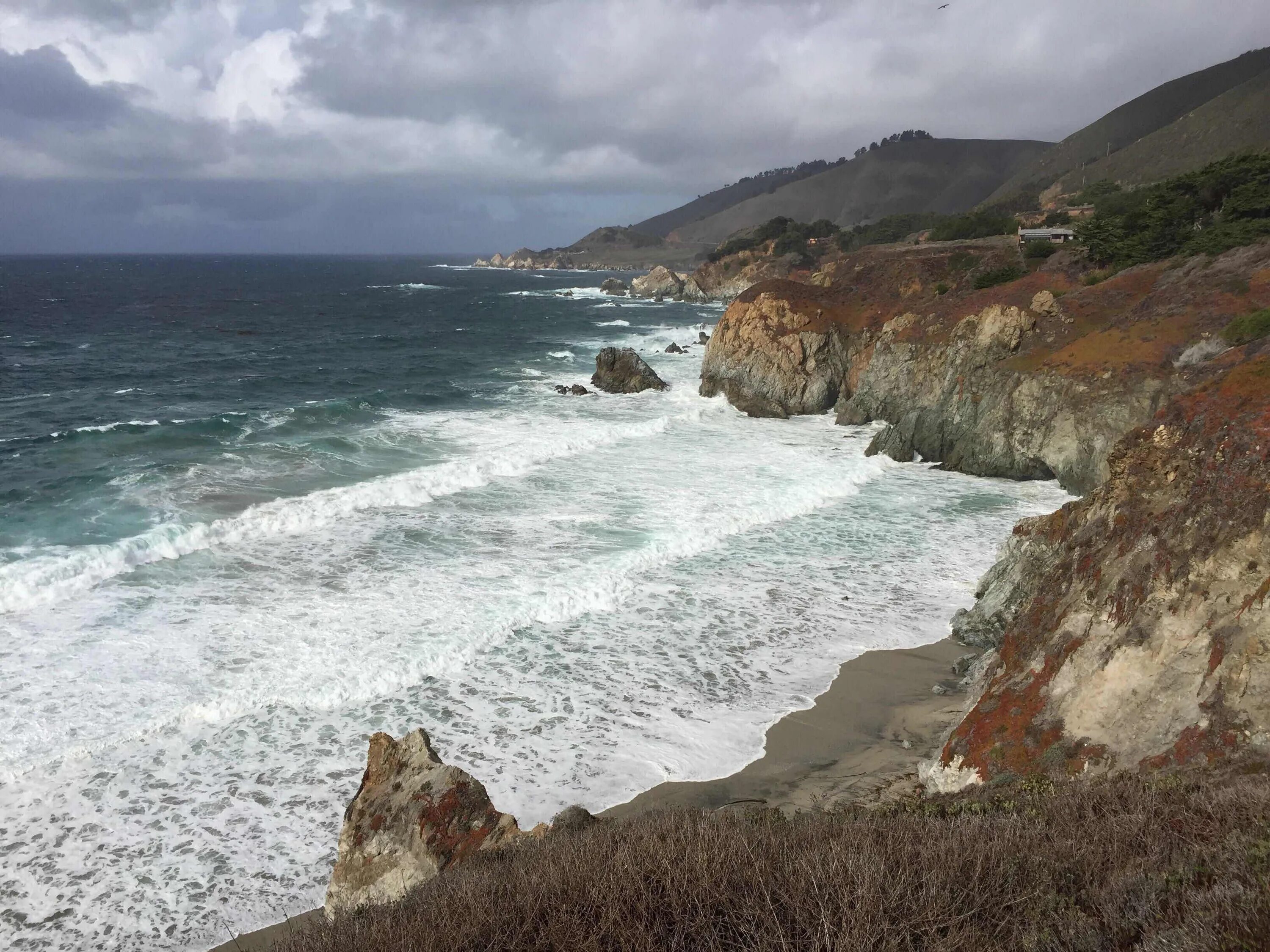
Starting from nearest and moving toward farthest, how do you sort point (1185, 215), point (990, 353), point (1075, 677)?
point (1075, 677) < point (990, 353) < point (1185, 215)

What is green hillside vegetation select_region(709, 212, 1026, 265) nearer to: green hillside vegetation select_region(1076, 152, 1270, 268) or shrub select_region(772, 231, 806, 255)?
shrub select_region(772, 231, 806, 255)

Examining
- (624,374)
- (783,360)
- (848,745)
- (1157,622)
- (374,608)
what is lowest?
(848,745)

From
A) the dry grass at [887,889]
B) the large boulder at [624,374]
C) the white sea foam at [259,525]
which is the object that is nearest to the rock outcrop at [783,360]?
the large boulder at [624,374]

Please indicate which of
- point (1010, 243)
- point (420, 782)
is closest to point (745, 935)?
point (420, 782)

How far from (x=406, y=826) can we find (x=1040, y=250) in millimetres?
45673

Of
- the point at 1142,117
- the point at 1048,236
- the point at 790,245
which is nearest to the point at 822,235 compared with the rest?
the point at 790,245

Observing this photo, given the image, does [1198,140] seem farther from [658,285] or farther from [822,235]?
[658,285]

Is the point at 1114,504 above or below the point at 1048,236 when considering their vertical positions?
below

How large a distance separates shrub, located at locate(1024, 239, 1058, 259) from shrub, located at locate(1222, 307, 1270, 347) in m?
20.7

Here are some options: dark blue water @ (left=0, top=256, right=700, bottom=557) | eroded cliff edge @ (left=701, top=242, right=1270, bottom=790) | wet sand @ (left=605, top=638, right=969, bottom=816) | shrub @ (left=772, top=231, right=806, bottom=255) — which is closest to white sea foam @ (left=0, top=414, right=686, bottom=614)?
dark blue water @ (left=0, top=256, right=700, bottom=557)

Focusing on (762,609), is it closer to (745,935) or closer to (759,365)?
(745,935)

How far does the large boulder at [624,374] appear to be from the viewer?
44531 mm

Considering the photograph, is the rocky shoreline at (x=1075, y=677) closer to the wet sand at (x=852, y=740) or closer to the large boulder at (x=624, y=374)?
the wet sand at (x=852, y=740)

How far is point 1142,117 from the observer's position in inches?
6841
